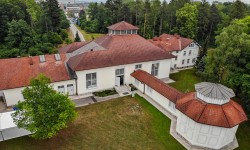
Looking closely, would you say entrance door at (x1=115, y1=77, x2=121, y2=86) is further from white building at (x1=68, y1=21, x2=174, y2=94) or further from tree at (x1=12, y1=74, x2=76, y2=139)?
tree at (x1=12, y1=74, x2=76, y2=139)

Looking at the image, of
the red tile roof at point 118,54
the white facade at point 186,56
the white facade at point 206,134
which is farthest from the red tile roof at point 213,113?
the white facade at point 186,56

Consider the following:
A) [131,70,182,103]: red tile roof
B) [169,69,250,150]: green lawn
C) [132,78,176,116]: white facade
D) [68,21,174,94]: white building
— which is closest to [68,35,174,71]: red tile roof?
[68,21,174,94]: white building

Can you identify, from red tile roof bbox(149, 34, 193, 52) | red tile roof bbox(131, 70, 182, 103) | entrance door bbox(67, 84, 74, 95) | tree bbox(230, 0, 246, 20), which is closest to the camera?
red tile roof bbox(131, 70, 182, 103)

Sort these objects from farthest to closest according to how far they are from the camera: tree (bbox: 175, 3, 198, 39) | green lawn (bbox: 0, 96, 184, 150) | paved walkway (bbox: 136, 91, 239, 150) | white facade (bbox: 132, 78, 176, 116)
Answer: tree (bbox: 175, 3, 198, 39) < white facade (bbox: 132, 78, 176, 116) < paved walkway (bbox: 136, 91, 239, 150) < green lawn (bbox: 0, 96, 184, 150)

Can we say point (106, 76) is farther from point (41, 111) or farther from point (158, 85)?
point (41, 111)

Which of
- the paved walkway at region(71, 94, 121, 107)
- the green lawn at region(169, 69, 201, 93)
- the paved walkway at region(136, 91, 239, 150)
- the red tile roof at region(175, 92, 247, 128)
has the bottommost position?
the paved walkway at region(136, 91, 239, 150)

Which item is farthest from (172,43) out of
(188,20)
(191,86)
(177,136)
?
(177,136)

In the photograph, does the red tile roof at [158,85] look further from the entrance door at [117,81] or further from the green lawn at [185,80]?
the green lawn at [185,80]
